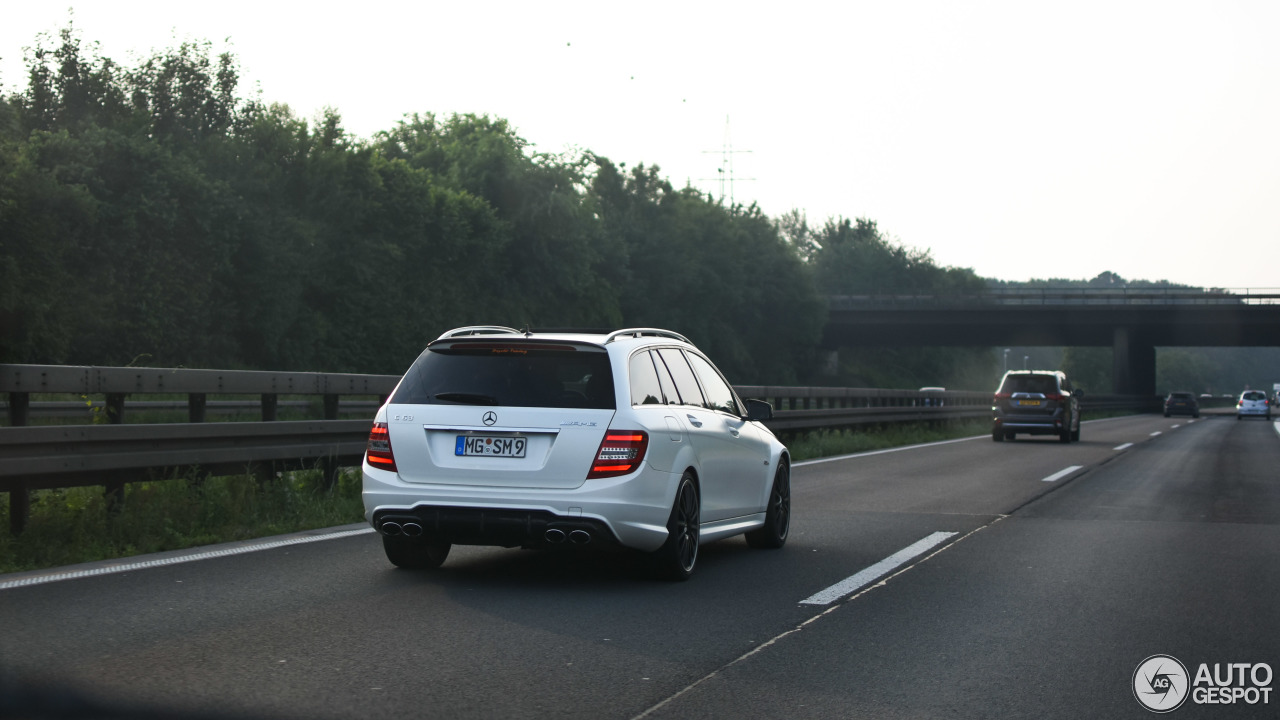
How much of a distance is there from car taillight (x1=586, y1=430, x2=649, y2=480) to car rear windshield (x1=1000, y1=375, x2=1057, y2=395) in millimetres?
23171

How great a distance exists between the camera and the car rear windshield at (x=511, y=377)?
7.37m

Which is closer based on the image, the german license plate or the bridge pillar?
the german license plate

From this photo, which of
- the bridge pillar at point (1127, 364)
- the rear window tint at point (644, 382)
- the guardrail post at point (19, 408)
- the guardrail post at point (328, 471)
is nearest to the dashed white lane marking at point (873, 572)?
the rear window tint at point (644, 382)

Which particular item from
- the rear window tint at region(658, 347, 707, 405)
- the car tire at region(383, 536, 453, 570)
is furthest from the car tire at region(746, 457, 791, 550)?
the car tire at region(383, 536, 453, 570)

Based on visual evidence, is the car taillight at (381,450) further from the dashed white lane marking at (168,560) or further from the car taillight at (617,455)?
the dashed white lane marking at (168,560)

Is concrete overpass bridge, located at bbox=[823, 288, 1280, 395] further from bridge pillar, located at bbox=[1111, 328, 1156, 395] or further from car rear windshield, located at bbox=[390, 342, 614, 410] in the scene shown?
car rear windshield, located at bbox=[390, 342, 614, 410]

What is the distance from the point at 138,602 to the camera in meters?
6.51

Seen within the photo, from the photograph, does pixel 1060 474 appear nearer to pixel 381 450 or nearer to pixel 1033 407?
pixel 1033 407

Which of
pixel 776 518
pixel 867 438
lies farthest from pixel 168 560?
pixel 867 438

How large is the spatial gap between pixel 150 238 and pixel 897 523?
38421mm

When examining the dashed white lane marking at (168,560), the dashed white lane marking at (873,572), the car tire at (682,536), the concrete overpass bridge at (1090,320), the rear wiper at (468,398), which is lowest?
the dashed white lane marking at (873,572)

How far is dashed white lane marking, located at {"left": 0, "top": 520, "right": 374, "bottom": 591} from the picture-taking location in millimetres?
7055

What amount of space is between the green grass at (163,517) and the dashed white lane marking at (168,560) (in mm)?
376

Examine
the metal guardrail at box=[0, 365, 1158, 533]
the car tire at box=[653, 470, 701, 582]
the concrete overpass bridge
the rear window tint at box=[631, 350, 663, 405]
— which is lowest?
the car tire at box=[653, 470, 701, 582]
